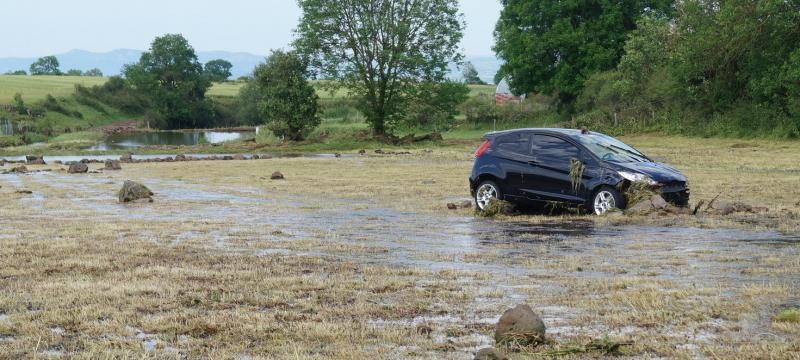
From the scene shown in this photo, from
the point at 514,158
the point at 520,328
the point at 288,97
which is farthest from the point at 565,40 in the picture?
the point at 520,328

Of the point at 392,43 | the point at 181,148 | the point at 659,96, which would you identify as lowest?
the point at 181,148

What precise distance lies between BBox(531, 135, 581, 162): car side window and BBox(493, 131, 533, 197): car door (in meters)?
0.17

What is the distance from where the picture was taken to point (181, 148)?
58.9 metres

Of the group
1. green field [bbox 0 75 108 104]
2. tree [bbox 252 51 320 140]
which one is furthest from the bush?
green field [bbox 0 75 108 104]

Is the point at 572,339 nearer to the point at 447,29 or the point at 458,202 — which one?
the point at 458,202

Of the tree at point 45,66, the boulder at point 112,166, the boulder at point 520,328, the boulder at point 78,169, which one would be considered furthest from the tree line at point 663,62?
the tree at point 45,66

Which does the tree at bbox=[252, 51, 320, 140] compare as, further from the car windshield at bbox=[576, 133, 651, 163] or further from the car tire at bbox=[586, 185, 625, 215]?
the car tire at bbox=[586, 185, 625, 215]

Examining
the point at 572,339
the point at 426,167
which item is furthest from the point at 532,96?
the point at 572,339

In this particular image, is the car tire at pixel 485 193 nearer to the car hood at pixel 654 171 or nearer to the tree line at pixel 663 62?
the car hood at pixel 654 171

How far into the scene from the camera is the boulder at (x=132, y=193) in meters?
20.5

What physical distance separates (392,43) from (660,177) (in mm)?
44608

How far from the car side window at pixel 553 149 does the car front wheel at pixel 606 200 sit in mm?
847

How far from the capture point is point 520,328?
5.91m

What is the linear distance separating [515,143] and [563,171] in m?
1.37
